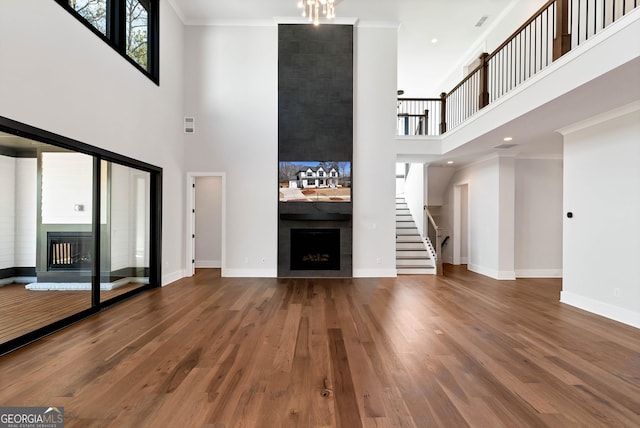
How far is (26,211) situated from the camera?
3154 millimetres

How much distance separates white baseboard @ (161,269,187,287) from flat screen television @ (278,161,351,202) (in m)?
2.68

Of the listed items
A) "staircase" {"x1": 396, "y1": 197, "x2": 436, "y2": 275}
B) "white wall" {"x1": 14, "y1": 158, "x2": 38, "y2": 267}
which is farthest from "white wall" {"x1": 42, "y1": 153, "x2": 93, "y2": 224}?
"staircase" {"x1": 396, "y1": 197, "x2": 436, "y2": 275}

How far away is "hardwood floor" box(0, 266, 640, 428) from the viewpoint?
1879 millimetres

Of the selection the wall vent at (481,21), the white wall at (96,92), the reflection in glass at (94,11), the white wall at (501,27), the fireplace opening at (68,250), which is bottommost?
the fireplace opening at (68,250)

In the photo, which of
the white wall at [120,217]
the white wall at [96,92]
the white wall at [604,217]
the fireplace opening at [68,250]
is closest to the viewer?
the white wall at [96,92]

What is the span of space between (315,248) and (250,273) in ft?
5.06

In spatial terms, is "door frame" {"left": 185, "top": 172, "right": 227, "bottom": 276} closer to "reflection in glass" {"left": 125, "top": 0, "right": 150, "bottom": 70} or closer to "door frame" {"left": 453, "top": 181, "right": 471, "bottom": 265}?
"reflection in glass" {"left": 125, "top": 0, "right": 150, "bottom": 70}

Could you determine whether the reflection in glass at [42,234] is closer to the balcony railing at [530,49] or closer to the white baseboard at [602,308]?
the balcony railing at [530,49]

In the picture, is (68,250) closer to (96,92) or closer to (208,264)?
(96,92)

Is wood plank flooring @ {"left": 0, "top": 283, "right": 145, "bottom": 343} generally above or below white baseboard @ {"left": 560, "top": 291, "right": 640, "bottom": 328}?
above

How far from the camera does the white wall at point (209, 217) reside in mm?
7715

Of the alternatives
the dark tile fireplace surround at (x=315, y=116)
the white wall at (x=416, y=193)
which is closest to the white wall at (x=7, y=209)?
the dark tile fireplace surround at (x=315, y=116)

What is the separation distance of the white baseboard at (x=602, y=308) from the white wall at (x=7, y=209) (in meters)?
7.34

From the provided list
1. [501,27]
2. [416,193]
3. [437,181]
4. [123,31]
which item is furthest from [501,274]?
[123,31]
